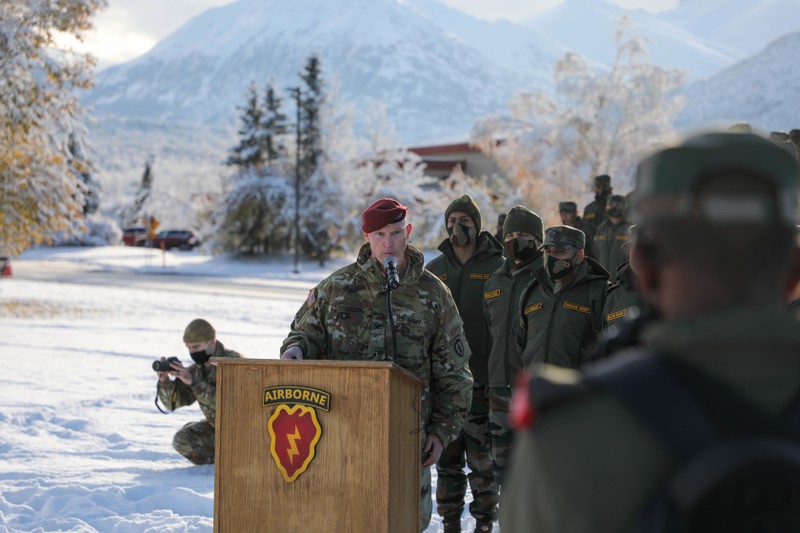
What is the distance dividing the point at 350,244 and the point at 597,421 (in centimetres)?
4838

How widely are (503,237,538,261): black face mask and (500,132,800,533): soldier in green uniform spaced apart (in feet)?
16.7

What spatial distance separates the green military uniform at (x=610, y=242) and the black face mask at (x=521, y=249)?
13.5 feet

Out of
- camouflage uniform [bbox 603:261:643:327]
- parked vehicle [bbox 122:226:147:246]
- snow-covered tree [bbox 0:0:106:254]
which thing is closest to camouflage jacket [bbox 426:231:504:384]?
camouflage uniform [bbox 603:261:643:327]

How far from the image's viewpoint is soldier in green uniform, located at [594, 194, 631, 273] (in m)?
10.8

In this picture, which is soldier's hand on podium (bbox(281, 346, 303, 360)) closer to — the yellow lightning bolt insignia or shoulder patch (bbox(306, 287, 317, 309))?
shoulder patch (bbox(306, 287, 317, 309))

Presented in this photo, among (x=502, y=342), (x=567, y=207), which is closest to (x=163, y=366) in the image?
(x=502, y=342)

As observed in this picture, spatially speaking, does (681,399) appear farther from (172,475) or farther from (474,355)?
(172,475)

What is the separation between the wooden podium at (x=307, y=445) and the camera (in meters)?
4.01

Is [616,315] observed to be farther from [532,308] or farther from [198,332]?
[198,332]

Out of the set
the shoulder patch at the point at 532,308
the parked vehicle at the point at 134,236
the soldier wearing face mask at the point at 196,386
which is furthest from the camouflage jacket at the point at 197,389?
the parked vehicle at the point at 134,236

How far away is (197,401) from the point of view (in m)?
7.78

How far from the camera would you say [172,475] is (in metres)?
7.61

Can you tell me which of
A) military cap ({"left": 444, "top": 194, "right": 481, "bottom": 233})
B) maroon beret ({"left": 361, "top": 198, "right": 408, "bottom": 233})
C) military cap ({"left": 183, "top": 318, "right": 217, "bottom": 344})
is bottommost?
military cap ({"left": 183, "top": 318, "right": 217, "bottom": 344})

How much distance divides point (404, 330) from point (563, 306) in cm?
146
